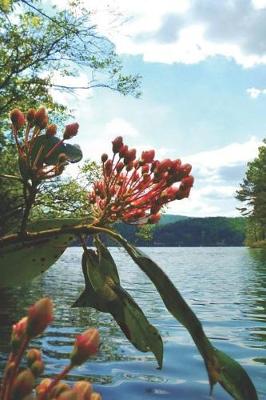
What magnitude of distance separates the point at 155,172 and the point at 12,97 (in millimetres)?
30200

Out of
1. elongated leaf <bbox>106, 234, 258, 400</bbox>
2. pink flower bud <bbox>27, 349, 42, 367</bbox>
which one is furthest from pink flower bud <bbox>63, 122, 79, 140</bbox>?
pink flower bud <bbox>27, 349, 42, 367</bbox>

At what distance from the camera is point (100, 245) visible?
6.33ft

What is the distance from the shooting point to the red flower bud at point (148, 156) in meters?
2.23

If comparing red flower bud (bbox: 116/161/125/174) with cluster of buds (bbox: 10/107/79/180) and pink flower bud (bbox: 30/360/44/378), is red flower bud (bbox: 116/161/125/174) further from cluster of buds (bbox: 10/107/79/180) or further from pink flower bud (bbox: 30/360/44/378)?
pink flower bud (bbox: 30/360/44/378)

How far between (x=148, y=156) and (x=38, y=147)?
1.56 feet

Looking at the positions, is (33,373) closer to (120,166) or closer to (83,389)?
(83,389)

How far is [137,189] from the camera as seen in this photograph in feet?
6.43

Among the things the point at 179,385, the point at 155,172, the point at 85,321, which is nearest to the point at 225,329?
the point at 85,321

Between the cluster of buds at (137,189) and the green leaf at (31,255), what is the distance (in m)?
0.15

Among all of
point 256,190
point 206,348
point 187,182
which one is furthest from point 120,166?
point 256,190

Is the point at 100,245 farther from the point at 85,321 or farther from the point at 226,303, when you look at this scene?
the point at 226,303

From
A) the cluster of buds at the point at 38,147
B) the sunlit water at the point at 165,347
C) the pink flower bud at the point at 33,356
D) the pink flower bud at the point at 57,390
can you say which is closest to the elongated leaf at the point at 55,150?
the cluster of buds at the point at 38,147

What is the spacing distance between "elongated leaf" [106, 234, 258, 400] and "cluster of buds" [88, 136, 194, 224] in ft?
0.77

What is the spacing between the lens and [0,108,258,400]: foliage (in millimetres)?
1688
